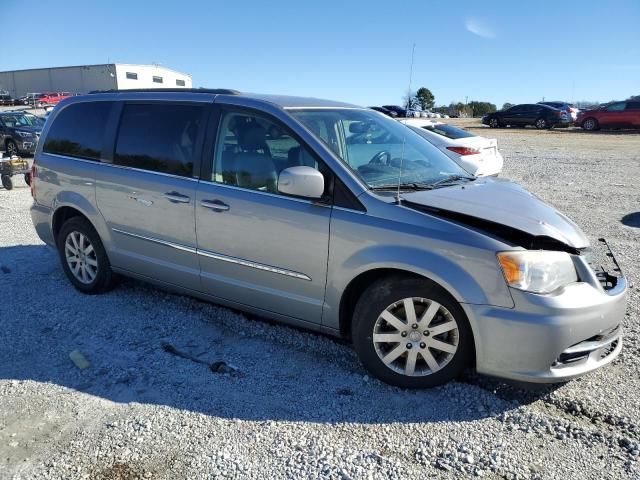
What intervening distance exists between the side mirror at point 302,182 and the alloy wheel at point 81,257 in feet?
7.87

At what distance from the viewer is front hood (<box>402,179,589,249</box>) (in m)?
3.15

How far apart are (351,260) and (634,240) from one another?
5159mm

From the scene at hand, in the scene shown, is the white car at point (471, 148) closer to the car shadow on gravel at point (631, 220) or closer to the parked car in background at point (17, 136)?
the car shadow on gravel at point (631, 220)

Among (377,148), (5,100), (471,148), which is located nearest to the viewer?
(377,148)

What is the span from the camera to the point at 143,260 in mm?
4477

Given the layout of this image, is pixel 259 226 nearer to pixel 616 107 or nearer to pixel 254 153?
pixel 254 153

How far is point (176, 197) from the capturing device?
13.4 ft

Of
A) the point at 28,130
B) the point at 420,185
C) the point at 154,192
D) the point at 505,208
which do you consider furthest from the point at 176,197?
the point at 28,130

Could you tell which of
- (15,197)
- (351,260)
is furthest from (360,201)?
(15,197)

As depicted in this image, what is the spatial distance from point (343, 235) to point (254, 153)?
1002 millimetres

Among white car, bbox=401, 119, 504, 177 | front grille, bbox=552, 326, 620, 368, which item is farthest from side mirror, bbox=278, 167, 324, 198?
white car, bbox=401, 119, 504, 177

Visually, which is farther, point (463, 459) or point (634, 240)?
point (634, 240)

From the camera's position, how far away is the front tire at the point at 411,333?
10.4 feet

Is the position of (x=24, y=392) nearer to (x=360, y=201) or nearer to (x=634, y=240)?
(x=360, y=201)
